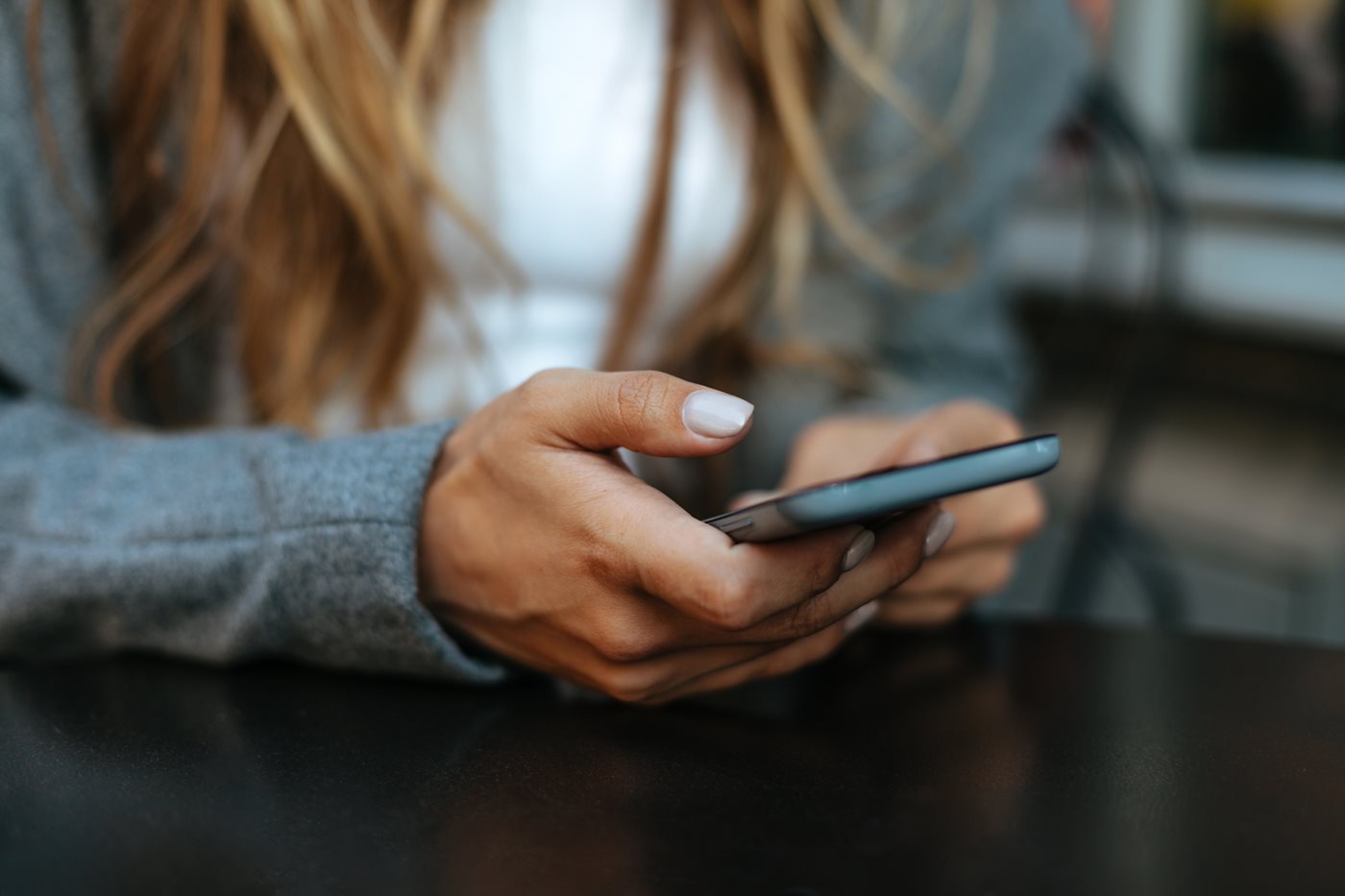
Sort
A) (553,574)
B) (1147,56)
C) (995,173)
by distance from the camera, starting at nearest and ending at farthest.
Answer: (553,574), (995,173), (1147,56)

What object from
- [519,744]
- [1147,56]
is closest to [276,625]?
[519,744]

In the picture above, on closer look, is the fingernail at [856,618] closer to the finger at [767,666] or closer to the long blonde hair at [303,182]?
the finger at [767,666]

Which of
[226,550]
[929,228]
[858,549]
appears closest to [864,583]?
[858,549]

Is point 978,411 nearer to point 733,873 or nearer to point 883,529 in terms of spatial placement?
point 883,529

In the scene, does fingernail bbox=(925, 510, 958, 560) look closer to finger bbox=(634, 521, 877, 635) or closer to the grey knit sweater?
finger bbox=(634, 521, 877, 635)

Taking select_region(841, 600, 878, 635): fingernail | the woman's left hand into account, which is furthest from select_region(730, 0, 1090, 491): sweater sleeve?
select_region(841, 600, 878, 635): fingernail

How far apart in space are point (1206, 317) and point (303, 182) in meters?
0.82

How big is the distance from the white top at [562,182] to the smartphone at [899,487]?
453 mm

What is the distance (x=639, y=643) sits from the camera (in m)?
0.37

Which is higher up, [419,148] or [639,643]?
[419,148]

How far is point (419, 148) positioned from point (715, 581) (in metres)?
0.40

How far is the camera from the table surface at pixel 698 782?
0.28 metres

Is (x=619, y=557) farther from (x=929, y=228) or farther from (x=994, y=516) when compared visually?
(x=929, y=228)

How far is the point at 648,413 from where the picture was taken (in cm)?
33
